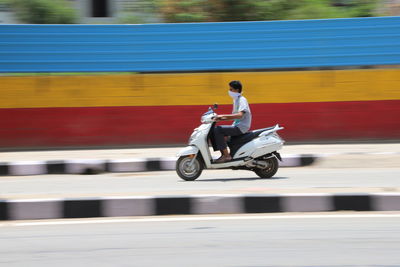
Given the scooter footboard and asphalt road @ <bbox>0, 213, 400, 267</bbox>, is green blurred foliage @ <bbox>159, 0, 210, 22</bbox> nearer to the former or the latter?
the scooter footboard

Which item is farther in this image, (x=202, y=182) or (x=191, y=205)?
(x=202, y=182)

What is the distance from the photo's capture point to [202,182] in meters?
9.03

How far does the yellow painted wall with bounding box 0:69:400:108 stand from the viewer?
512 inches

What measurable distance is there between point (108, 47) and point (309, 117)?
4.12 m

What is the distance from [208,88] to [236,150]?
14.1 feet

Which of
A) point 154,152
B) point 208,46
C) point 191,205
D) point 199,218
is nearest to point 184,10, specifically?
point 208,46

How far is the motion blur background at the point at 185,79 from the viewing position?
13.0 metres

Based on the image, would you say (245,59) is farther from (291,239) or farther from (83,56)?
(291,239)

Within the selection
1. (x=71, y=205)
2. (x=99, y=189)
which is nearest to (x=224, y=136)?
(x=99, y=189)

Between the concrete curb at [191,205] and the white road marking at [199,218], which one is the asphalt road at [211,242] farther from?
the concrete curb at [191,205]

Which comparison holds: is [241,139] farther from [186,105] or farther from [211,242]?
[186,105]

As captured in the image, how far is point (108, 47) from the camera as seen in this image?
13.2m

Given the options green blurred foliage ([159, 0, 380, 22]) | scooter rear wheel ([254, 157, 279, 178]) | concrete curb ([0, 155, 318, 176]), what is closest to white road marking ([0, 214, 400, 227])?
scooter rear wheel ([254, 157, 279, 178])

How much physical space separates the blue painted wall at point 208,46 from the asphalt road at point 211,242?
23.5 feet
